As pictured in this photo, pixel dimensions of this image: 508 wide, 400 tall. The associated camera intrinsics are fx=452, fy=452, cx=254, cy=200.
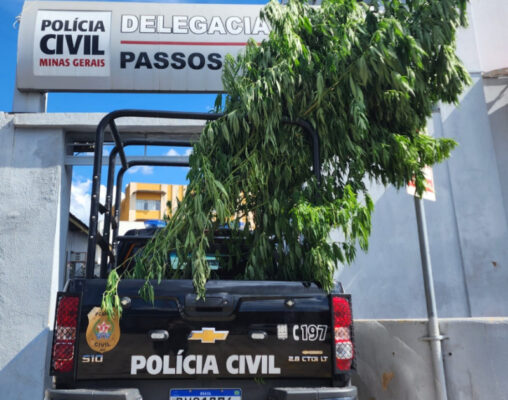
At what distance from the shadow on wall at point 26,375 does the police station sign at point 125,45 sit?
13.9 ft

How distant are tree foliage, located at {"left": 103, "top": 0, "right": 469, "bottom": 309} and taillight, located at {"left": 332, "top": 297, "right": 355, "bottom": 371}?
0.62 ft

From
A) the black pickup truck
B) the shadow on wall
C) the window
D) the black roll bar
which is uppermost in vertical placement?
the window

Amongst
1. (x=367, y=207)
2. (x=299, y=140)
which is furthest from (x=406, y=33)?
(x=367, y=207)

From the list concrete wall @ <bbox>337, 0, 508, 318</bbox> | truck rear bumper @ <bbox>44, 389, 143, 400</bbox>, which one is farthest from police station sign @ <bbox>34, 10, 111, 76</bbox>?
truck rear bumper @ <bbox>44, 389, 143, 400</bbox>

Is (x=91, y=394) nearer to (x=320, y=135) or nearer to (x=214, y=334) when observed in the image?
(x=214, y=334)

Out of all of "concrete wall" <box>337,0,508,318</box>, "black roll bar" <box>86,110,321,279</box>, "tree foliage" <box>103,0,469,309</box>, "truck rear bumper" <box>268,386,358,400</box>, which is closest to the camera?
"truck rear bumper" <box>268,386,358,400</box>

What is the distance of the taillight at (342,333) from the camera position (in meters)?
2.97

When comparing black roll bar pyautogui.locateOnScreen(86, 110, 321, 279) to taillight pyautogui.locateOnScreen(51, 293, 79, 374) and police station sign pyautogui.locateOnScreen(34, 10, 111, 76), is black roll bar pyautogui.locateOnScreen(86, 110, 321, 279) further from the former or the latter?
police station sign pyautogui.locateOnScreen(34, 10, 111, 76)

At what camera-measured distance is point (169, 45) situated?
7812mm

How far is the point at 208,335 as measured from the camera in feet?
9.53

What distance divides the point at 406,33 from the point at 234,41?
4877 mm

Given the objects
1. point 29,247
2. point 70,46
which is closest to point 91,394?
point 29,247

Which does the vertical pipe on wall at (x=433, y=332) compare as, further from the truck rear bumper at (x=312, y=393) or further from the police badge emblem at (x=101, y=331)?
the police badge emblem at (x=101, y=331)

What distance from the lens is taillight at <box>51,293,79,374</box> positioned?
110 inches
